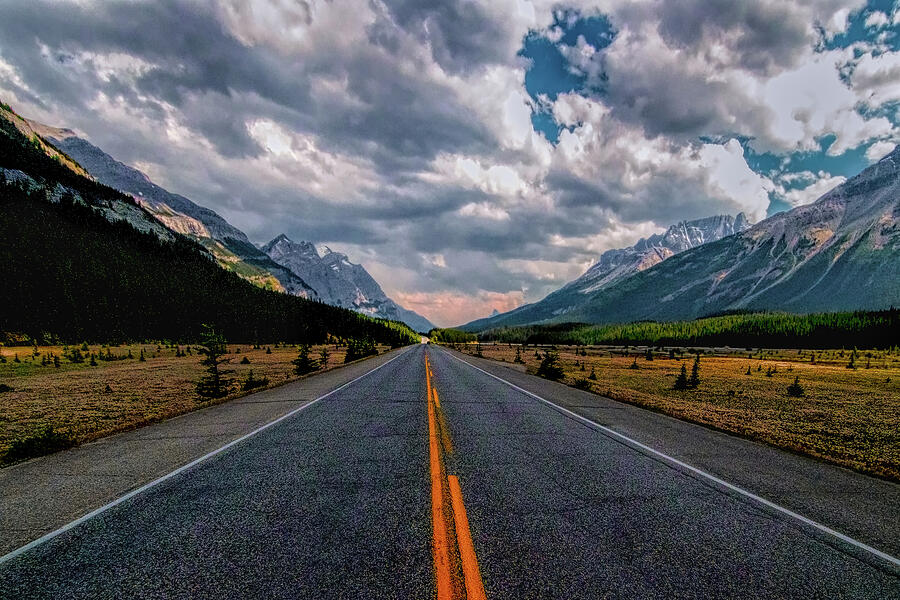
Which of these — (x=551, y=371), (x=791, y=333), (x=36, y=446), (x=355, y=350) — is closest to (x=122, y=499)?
(x=36, y=446)

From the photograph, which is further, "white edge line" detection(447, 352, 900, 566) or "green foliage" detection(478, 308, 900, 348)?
"green foliage" detection(478, 308, 900, 348)

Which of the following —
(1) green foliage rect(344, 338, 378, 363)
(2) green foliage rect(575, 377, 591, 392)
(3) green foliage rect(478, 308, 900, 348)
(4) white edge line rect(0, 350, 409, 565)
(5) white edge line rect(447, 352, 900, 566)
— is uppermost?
(3) green foliage rect(478, 308, 900, 348)

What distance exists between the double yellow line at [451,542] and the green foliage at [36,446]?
7590 mm

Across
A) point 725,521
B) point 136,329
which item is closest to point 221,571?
point 725,521

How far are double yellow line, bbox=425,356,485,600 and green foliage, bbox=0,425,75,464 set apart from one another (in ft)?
24.9

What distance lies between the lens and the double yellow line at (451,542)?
114 inches

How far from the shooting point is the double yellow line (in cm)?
290

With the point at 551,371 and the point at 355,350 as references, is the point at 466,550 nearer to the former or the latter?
the point at 551,371

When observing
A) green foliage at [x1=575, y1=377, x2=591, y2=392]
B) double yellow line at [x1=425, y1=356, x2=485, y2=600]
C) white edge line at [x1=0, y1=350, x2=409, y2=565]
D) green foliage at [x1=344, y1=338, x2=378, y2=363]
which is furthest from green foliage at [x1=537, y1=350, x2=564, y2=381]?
green foliage at [x1=344, y1=338, x2=378, y2=363]

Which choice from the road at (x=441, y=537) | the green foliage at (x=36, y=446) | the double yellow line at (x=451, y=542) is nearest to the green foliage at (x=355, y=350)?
the green foliage at (x=36, y=446)

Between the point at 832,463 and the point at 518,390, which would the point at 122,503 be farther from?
the point at 518,390

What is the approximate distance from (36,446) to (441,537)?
868cm

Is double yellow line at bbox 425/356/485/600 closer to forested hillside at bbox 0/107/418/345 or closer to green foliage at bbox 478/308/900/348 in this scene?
forested hillside at bbox 0/107/418/345

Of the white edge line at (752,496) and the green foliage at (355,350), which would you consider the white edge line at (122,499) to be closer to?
the white edge line at (752,496)
